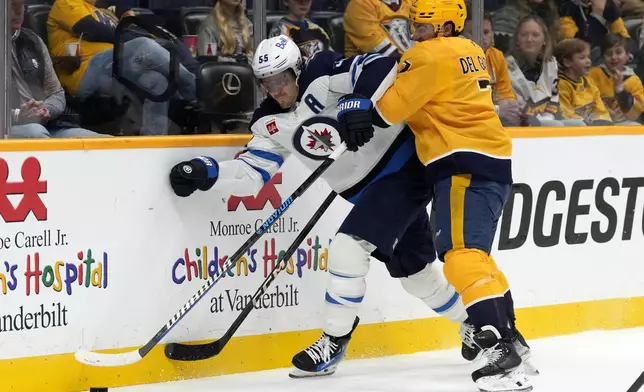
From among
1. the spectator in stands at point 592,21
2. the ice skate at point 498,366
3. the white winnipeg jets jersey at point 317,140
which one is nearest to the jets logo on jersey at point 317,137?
the white winnipeg jets jersey at point 317,140

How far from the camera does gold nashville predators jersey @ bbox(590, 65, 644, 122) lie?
554 cm

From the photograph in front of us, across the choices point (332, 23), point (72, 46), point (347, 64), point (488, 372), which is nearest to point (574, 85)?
point (332, 23)

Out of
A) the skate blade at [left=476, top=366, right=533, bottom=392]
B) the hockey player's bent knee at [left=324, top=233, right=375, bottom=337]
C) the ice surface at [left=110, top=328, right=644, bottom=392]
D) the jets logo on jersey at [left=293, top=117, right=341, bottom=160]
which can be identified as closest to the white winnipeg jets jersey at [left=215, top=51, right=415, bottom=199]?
the jets logo on jersey at [left=293, top=117, right=341, bottom=160]

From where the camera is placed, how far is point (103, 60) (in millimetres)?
4164

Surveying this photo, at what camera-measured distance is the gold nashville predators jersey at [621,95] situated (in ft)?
18.2

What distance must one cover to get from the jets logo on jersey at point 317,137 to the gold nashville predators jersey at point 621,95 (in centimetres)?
176

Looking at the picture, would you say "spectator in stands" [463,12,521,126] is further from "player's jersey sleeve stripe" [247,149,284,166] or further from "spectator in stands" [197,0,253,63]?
"player's jersey sleeve stripe" [247,149,284,166]

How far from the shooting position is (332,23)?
474cm

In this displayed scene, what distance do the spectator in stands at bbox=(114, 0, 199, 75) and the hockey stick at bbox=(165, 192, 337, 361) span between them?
67cm

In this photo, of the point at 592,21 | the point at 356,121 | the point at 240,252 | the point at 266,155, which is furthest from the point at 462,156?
the point at 592,21

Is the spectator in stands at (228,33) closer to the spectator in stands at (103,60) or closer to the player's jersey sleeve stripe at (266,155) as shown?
the spectator in stands at (103,60)

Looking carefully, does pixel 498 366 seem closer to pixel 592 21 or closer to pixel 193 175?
pixel 193 175

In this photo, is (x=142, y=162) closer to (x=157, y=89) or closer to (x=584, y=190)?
(x=157, y=89)

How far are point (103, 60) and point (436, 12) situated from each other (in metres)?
1.12
